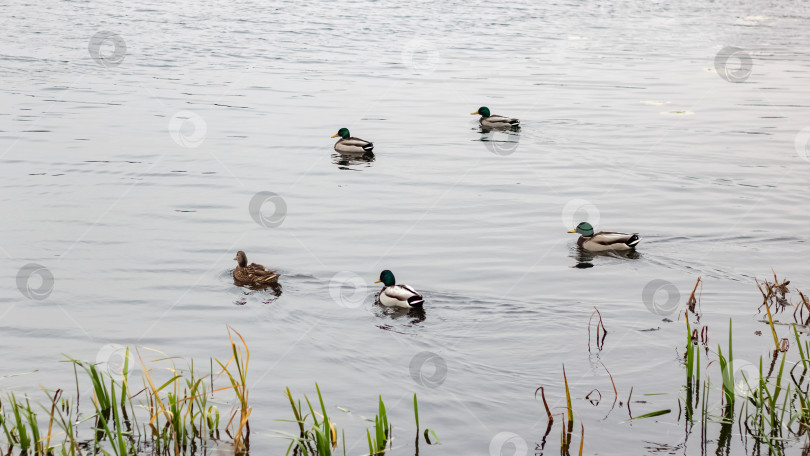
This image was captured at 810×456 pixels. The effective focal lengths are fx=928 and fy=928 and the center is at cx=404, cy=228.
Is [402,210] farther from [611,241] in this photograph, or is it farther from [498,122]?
[498,122]

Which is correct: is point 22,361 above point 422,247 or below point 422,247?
below

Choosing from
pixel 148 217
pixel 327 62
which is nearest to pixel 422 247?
pixel 148 217

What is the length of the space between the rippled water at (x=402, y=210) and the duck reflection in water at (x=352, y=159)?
0.39 ft

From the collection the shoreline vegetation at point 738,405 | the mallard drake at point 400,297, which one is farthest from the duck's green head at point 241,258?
the shoreline vegetation at point 738,405

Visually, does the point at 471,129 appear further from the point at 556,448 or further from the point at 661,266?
the point at 556,448

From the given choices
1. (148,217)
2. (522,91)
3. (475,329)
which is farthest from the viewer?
(522,91)

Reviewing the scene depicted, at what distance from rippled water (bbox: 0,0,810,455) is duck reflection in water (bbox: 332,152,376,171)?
0.12 m

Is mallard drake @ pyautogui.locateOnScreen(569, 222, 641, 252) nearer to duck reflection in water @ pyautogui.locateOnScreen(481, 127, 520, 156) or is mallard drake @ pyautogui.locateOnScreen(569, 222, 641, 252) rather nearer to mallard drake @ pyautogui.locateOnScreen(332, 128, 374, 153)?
duck reflection in water @ pyautogui.locateOnScreen(481, 127, 520, 156)

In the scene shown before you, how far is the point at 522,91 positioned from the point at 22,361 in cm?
1985

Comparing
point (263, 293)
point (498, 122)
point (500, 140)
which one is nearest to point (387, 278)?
point (263, 293)

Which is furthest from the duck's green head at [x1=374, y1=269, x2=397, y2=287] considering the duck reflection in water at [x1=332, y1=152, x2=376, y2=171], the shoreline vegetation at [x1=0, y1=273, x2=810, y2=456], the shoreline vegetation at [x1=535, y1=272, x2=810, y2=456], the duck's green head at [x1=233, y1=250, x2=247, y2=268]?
the duck reflection in water at [x1=332, y1=152, x2=376, y2=171]

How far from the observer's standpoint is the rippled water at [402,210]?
29.5 feet

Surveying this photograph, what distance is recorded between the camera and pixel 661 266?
1269cm

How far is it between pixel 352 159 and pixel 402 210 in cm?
417
